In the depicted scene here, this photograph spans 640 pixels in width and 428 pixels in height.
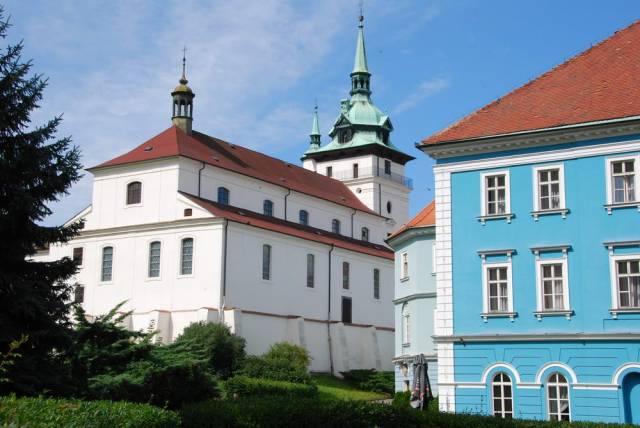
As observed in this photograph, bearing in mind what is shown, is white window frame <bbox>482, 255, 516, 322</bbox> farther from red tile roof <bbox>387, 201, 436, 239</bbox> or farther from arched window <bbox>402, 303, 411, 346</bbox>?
arched window <bbox>402, 303, 411, 346</bbox>

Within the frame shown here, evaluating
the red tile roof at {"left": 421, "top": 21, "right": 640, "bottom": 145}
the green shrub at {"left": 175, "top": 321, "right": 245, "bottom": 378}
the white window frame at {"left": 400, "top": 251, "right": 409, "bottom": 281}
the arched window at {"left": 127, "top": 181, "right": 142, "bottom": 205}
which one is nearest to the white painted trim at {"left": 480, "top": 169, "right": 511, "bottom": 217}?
the red tile roof at {"left": 421, "top": 21, "right": 640, "bottom": 145}

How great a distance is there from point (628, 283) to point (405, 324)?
12639 millimetres

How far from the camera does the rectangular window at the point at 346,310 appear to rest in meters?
57.4

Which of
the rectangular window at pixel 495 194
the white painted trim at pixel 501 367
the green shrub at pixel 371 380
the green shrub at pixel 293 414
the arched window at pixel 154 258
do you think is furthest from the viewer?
the arched window at pixel 154 258

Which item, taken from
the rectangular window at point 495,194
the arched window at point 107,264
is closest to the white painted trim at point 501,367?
the rectangular window at point 495,194

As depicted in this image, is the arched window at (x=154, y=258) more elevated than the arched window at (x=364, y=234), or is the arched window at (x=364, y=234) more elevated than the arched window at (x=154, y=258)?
the arched window at (x=364, y=234)

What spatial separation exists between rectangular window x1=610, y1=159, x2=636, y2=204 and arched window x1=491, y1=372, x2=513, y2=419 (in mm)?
6037

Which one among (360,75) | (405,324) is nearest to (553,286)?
(405,324)

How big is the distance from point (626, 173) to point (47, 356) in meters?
16.5

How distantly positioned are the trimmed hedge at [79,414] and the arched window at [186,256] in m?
35.8

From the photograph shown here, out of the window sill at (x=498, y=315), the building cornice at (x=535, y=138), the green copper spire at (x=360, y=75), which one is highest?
the green copper spire at (x=360, y=75)

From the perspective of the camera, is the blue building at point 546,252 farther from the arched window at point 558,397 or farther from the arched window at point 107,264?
the arched window at point 107,264

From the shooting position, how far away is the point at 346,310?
57.7 m

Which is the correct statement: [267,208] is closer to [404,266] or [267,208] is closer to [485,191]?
[404,266]
